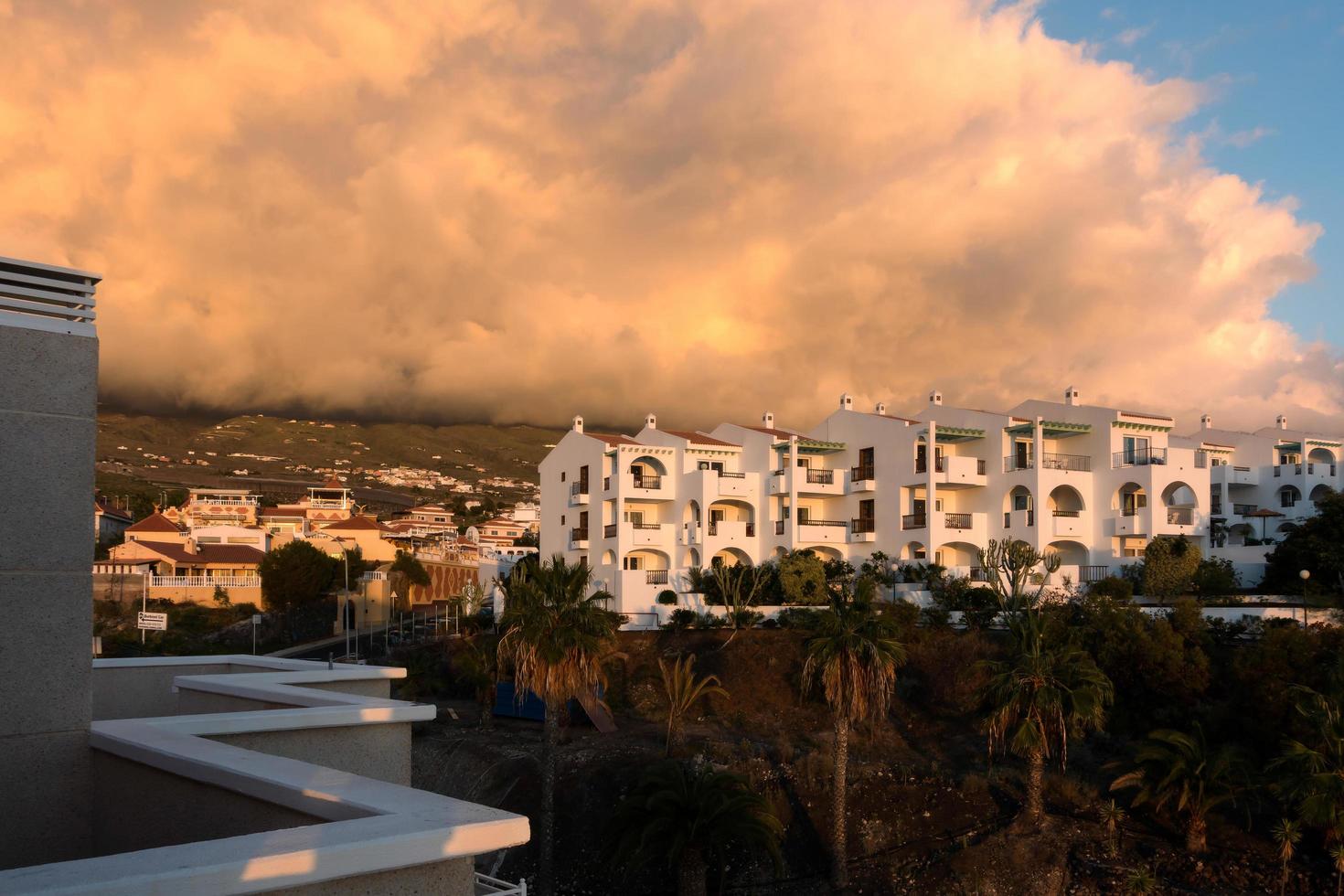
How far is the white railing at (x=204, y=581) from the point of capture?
231 feet

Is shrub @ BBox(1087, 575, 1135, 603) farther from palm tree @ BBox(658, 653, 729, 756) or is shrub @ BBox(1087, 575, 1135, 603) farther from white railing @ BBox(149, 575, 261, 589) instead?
white railing @ BBox(149, 575, 261, 589)

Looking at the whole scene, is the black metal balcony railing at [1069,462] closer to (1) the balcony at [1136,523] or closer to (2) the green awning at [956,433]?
(1) the balcony at [1136,523]

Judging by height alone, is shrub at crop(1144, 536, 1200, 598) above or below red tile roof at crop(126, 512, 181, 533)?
below

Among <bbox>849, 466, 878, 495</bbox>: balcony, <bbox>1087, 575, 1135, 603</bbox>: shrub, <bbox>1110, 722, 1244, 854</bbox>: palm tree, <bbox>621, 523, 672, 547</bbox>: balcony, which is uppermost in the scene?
<bbox>849, 466, 878, 495</bbox>: balcony

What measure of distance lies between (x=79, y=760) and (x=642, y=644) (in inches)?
1689

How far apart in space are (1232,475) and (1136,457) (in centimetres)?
1399

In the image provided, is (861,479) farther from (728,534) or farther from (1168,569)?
(1168,569)

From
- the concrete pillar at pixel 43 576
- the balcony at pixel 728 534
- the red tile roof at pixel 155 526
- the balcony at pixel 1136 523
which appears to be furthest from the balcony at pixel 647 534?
the concrete pillar at pixel 43 576

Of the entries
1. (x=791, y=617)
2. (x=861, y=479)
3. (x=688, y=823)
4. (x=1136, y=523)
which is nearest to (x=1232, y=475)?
(x=1136, y=523)

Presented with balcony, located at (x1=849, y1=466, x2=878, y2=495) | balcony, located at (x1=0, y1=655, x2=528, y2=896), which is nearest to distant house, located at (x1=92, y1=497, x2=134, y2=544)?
balcony, located at (x1=849, y1=466, x2=878, y2=495)

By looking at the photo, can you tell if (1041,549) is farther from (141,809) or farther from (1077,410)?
(141,809)

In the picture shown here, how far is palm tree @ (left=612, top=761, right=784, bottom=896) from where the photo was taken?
Result: 26609 mm

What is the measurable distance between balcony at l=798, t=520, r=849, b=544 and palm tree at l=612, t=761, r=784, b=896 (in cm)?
3086

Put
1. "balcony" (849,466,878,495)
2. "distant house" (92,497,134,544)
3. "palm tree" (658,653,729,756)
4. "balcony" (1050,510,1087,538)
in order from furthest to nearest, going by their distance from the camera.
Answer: "distant house" (92,497,134,544) < "balcony" (849,466,878,495) < "balcony" (1050,510,1087,538) < "palm tree" (658,653,729,756)
